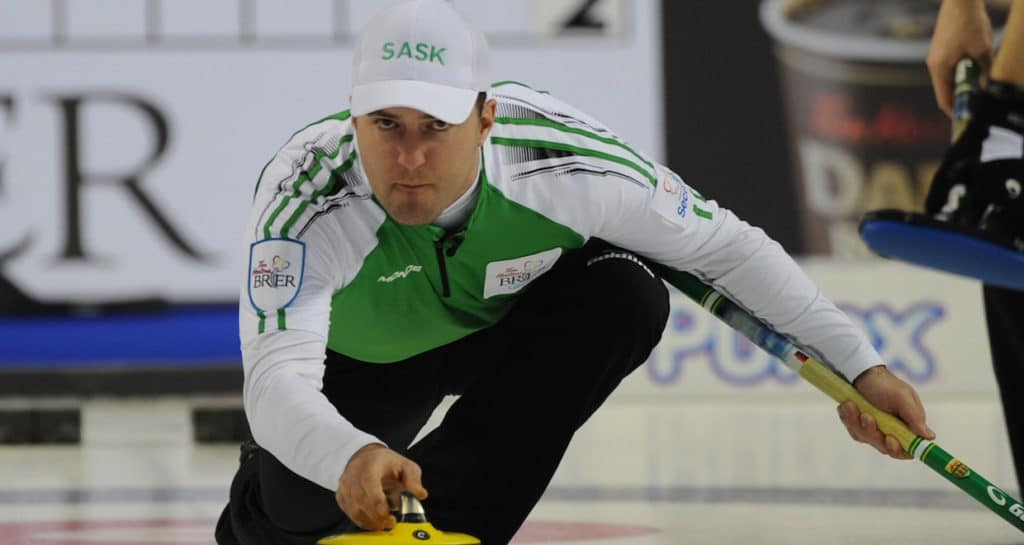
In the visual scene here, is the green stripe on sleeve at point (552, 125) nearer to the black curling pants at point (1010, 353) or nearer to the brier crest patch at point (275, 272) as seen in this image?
the brier crest patch at point (275, 272)

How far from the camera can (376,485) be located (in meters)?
1.85

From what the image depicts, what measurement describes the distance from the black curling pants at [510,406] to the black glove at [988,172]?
0.49 metres

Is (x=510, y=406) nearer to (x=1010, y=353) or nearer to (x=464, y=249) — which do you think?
(x=464, y=249)


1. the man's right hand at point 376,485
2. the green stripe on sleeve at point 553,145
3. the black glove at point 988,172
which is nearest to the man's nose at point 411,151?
the green stripe on sleeve at point 553,145

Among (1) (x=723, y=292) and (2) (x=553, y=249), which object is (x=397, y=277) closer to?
(2) (x=553, y=249)

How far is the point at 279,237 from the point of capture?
2.20 metres

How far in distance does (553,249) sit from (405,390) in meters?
0.39

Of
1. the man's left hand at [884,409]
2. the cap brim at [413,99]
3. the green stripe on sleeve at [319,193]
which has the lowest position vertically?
the man's left hand at [884,409]

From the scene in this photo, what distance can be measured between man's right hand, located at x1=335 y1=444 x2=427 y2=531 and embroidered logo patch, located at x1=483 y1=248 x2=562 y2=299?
24.1 inches

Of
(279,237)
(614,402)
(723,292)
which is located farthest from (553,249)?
(614,402)

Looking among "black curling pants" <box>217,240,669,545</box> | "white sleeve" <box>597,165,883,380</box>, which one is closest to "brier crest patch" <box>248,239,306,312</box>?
"black curling pants" <box>217,240,669,545</box>

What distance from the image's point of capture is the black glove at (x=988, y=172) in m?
2.51

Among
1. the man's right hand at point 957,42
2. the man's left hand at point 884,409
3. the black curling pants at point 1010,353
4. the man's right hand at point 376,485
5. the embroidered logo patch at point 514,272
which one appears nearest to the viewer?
the man's right hand at point 376,485

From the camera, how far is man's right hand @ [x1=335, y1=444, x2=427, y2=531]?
186cm
